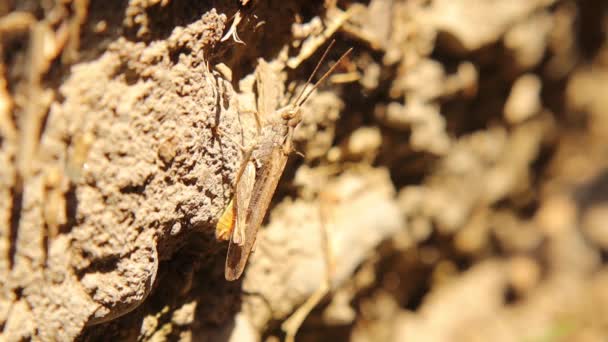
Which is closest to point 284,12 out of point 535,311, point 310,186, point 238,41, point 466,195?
point 238,41

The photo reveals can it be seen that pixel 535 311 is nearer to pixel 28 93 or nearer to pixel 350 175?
pixel 350 175

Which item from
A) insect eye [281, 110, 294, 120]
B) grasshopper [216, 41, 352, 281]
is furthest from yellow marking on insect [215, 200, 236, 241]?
insect eye [281, 110, 294, 120]

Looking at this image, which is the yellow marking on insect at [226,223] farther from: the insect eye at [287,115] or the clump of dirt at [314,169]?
the insect eye at [287,115]

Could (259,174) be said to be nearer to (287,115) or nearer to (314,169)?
(287,115)

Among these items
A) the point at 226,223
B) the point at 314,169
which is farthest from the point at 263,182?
the point at 314,169

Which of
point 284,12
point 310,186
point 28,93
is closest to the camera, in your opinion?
point 28,93

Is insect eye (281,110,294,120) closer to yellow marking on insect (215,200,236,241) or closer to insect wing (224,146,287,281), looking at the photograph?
insect wing (224,146,287,281)
